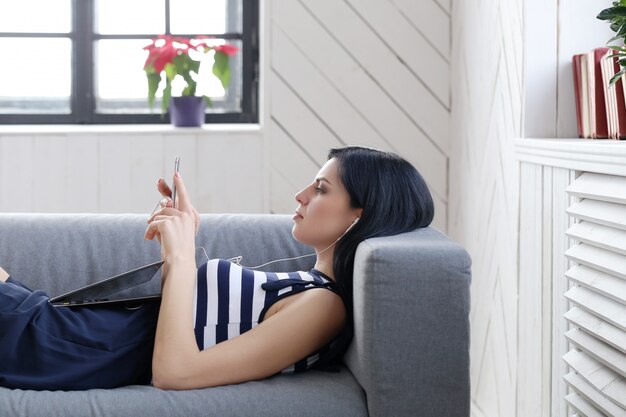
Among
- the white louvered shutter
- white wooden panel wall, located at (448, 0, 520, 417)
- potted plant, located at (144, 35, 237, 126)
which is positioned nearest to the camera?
the white louvered shutter

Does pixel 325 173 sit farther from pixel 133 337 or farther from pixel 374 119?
pixel 374 119

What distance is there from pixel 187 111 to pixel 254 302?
5.14 feet

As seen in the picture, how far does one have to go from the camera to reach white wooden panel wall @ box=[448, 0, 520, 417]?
2.66m

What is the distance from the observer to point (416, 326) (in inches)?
72.6

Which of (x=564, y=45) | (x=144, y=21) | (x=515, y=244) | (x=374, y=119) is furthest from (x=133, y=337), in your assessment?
(x=144, y=21)

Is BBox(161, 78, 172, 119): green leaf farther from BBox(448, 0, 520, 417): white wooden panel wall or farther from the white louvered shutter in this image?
the white louvered shutter

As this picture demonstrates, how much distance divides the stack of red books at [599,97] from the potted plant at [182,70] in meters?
1.45

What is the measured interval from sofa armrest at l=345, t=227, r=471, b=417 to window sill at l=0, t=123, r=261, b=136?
5.25 ft

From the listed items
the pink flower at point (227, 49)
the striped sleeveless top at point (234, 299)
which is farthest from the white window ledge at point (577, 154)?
the pink flower at point (227, 49)

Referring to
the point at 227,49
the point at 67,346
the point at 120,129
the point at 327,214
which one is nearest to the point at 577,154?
the point at 327,214

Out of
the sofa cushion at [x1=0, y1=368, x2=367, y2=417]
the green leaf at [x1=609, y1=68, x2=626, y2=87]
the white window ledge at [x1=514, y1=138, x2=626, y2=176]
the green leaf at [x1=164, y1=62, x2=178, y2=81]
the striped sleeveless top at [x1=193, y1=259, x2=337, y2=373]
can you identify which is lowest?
the sofa cushion at [x1=0, y1=368, x2=367, y2=417]

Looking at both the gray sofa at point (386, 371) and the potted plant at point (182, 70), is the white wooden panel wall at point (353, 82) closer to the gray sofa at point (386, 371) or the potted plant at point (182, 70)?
the potted plant at point (182, 70)

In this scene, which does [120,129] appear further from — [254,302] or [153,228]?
[254,302]

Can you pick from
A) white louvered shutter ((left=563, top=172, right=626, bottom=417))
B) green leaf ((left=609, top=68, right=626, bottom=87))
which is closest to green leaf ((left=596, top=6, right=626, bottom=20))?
green leaf ((left=609, top=68, right=626, bottom=87))
